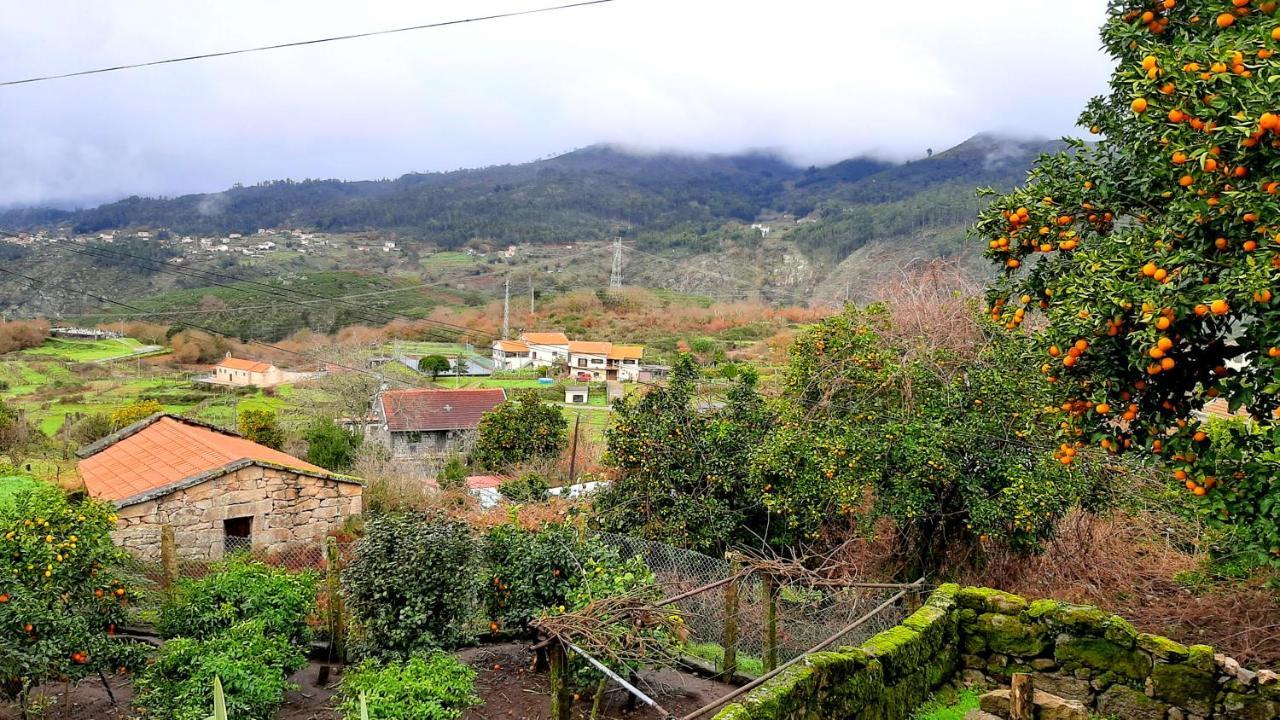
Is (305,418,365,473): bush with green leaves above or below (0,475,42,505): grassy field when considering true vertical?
below

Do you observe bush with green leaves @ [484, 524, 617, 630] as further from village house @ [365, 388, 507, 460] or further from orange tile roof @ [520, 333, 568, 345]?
orange tile roof @ [520, 333, 568, 345]

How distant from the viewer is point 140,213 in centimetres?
11450

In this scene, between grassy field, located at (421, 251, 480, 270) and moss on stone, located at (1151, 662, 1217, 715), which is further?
grassy field, located at (421, 251, 480, 270)

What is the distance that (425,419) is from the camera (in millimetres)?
32781

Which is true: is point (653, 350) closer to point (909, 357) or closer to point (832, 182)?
point (909, 357)

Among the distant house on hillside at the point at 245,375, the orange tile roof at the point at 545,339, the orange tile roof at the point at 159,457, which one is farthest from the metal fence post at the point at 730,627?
the orange tile roof at the point at 545,339

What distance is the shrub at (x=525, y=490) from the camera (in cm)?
1615

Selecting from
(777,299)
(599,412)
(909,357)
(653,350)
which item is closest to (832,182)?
(777,299)

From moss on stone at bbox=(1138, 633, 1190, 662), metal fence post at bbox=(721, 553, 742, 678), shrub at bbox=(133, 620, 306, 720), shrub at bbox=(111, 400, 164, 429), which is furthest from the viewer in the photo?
shrub at bbox=(111, 400, 164, 429)

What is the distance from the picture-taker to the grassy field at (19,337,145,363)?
4750 cm

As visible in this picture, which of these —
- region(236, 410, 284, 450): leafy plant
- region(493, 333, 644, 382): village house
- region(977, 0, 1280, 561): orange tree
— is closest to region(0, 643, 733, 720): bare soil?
region(977, 0, 1280, 561): orange tree

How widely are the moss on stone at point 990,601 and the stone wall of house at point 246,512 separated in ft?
32.6

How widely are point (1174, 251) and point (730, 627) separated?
5.40 metres

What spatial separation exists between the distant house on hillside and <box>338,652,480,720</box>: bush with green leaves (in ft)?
139
